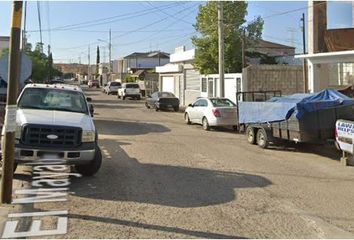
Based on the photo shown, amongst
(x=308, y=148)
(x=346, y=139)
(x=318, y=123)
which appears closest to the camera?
(x=346, y=139)

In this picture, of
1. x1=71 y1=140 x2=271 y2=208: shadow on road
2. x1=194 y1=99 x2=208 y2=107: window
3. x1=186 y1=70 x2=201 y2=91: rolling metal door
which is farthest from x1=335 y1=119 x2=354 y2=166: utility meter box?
x1=186 y1=70 x2=201 y2=91: rolling metal door

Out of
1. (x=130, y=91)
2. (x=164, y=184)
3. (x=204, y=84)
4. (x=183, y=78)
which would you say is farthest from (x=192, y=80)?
(x=164, y=184)

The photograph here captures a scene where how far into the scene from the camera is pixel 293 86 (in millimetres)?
29453

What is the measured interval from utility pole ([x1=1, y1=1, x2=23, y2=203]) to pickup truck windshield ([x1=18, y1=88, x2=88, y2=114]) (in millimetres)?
2678

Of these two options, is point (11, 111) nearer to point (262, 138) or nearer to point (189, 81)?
point (262, 138)

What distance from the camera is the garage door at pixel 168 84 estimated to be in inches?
1797

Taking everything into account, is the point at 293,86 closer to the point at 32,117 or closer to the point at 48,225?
the point at 32,117

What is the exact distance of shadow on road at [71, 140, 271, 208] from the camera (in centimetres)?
855

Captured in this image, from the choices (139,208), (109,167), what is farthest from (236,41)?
(139,208)

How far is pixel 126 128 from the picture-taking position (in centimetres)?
2153

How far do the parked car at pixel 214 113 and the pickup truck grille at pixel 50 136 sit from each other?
12406 millimetres

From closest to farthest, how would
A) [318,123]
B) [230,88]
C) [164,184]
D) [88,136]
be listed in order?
[164,184] → [88,136] → [318,123] → [230,88]

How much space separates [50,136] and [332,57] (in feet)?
53.2

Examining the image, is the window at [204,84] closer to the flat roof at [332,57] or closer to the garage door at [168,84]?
the garage door at [168,84]
